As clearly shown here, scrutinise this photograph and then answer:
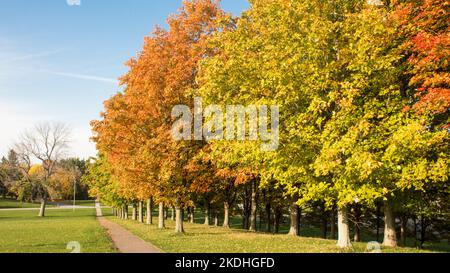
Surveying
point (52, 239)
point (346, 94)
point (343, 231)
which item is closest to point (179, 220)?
point (52, 239)

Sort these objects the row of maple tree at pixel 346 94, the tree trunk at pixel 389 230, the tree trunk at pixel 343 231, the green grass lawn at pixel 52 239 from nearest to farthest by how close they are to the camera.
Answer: the row of maple tree at pixel 346 94 → the tree trunk at pixel 343 231 → the green grass lawn at pixel 52 239 → the tree trunk at pixel 389 230

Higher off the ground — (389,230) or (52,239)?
(389,230)

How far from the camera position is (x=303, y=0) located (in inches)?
736

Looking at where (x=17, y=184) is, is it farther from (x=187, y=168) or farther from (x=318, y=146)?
(x=318, y=146)

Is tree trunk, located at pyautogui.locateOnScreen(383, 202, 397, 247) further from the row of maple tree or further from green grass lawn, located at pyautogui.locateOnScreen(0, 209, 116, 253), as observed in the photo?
green grass lawn, located at pyautogui.locateOnScreen(0, 209, 116, 253)

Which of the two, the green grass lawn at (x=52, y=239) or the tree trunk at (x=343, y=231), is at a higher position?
the tree trunk at (x=343, y=231)

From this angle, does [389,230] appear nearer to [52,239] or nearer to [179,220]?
[179,220]

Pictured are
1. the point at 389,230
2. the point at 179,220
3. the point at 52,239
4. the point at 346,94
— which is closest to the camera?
the point at 346,94

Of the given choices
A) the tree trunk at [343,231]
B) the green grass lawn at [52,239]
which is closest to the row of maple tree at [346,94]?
the tree trunk at [343,231]

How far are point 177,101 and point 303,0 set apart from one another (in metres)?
11.8

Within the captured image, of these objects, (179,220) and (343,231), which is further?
(179,220)

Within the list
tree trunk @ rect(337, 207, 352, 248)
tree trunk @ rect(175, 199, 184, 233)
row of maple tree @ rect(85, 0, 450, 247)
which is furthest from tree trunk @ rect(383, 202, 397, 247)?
tree trunk @ rect(175, 199, 184, 233)

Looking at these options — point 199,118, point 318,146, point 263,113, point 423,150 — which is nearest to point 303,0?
point 263,113

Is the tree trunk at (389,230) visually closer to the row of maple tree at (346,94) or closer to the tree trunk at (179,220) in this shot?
the row of maple tree at (346,94)
